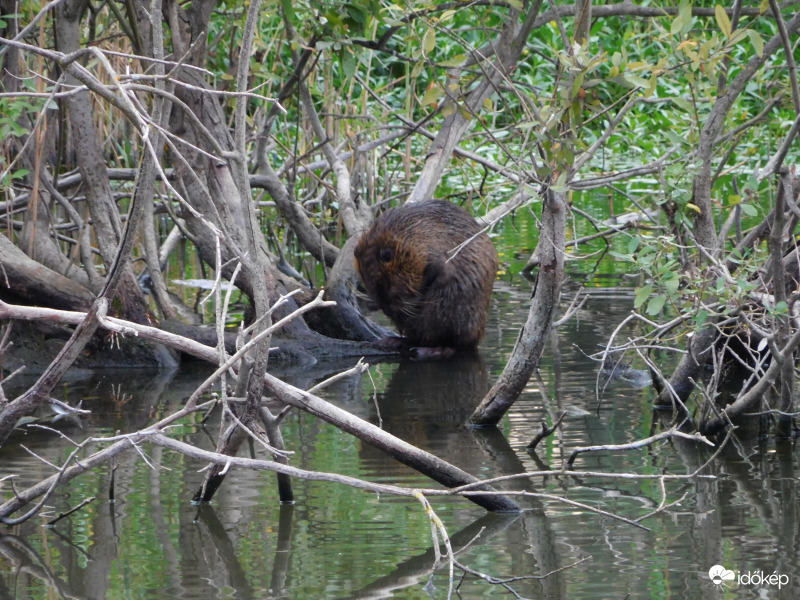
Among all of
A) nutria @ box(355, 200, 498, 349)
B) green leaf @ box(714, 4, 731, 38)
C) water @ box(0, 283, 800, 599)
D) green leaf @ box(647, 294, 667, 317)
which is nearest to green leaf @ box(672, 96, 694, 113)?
green leaf @ box(714, 4, 731, 38)

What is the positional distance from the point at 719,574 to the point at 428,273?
11.3ft

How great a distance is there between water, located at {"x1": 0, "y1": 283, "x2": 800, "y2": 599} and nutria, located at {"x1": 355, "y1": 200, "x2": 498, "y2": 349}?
4.35 feet

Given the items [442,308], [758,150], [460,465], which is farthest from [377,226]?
[758,150]

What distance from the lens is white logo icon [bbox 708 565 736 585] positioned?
2.91 meters

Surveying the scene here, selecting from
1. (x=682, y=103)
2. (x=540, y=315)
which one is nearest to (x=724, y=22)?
(x=682, y=103)

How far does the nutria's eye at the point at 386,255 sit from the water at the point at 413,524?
1.48 meters

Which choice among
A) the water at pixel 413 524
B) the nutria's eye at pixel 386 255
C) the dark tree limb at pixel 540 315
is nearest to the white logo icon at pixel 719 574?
the water at pixel 413 524

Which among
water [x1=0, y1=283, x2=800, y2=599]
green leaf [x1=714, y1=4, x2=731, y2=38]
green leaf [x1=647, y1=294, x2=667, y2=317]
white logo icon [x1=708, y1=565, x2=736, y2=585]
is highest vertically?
green leaf [x1=714, y1=4, x2=731, y2=38]

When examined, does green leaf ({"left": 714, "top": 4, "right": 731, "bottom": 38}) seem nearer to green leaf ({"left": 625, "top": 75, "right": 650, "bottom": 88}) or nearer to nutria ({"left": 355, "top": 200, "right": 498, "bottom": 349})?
green leaf ({"left": 625, "top": 75, "right": 650, "bottom": 88})

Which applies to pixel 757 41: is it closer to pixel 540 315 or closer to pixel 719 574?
pixel 540 315

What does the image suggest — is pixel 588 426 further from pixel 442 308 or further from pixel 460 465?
pixel 442 308

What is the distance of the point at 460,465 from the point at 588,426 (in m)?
0.74

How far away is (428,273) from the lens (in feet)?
20.3

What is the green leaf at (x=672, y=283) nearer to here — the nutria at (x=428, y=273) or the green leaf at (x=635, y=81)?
the green leaf at (x=635, y=81)
